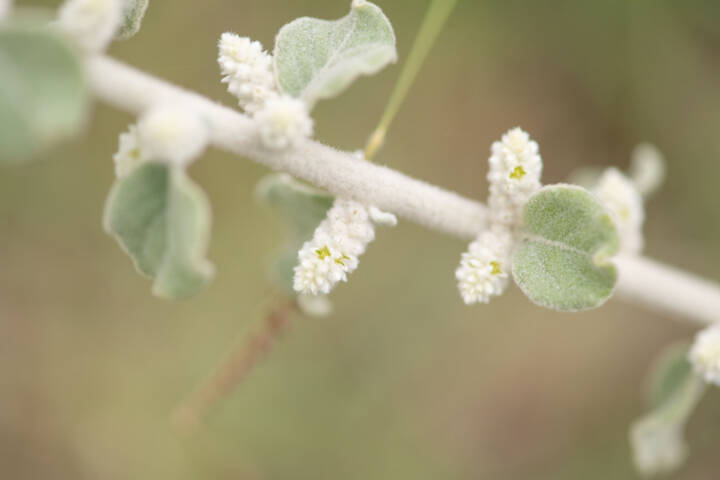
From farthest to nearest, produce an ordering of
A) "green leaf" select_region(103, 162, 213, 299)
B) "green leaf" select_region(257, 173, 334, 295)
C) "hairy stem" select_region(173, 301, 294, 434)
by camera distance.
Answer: "hairy stem" select_region(173, 301, 294, 434) < "green leaf" select_region(257, 173, 334, 295) < "green leaf" select_region(103, 162, 213, 299)

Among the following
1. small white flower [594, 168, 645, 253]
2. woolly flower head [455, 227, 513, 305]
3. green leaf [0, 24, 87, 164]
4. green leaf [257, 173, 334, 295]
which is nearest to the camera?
green leaf [0, 24, 87, 164]

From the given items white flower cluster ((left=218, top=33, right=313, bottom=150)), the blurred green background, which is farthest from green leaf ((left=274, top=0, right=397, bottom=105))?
the blurred green background

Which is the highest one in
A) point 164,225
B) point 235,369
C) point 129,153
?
point 129,153

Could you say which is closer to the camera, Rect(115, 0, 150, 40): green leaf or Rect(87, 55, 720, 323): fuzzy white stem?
Rect(87, 55, 720, 323): fuzzy white stem

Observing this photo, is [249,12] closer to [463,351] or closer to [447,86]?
[447,86]

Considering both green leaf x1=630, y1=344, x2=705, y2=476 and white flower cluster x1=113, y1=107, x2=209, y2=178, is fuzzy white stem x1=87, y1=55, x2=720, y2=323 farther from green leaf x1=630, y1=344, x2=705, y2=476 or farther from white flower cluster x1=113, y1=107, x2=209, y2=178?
green leaf x1=630, y1=344, x2=705, y2=476

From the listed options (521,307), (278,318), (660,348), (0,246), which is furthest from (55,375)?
(660,348)

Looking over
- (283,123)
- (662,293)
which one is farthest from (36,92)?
(662,293)

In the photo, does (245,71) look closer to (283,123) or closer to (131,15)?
(283,123)
